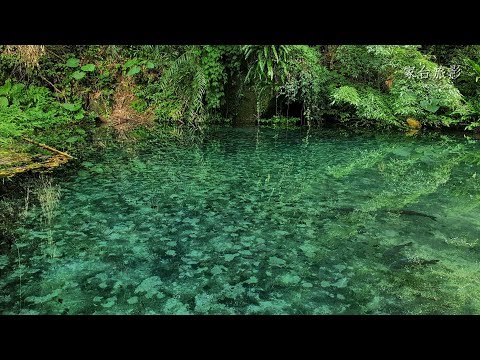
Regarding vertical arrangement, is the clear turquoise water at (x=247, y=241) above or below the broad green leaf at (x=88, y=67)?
below

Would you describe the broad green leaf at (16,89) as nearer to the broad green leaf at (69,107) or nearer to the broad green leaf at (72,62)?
the broad green leaf at (69,107)

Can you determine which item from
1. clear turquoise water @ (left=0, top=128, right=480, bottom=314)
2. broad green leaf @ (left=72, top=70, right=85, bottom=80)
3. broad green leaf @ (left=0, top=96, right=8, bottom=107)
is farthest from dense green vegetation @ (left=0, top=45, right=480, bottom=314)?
broad green leaf @ (left=0, top=96, right=8, bottom=107)

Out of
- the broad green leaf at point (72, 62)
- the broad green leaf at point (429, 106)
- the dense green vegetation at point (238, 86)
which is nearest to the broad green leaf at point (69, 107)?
the dense green vegetation at point (238, 86)

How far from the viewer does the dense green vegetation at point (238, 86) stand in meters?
10.1

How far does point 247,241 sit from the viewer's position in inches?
141

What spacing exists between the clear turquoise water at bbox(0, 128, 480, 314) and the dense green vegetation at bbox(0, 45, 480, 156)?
435 centimetres

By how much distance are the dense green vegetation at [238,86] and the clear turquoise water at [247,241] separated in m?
4.35

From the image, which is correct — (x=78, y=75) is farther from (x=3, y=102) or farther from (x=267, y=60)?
(x=267, y=60)

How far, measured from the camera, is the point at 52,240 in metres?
3.49

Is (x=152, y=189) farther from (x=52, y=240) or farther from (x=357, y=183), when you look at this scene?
(x=357, y=183)

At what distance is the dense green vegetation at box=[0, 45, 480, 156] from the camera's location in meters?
10.1
